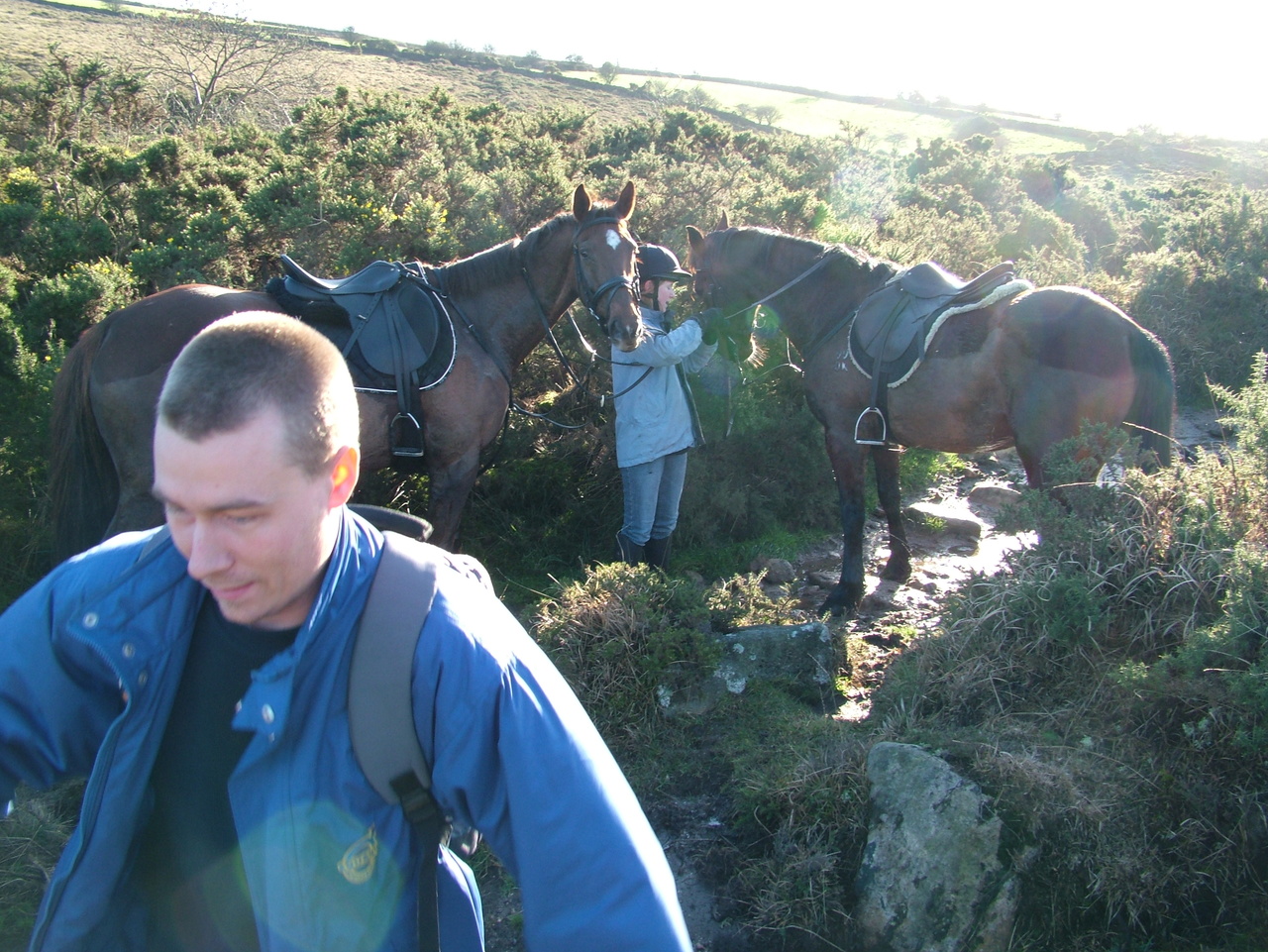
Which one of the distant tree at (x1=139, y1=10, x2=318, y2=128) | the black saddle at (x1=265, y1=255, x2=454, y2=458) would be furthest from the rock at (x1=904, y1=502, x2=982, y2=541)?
the distant tree at (x1=139, y1=10, x2=318, y2=128)

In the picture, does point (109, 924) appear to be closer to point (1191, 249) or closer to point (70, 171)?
point (70, 171)

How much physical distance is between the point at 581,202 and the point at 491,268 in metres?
0.71

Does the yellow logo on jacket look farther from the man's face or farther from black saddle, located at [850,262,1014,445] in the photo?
black saddle, located at [850,262,1014,445]

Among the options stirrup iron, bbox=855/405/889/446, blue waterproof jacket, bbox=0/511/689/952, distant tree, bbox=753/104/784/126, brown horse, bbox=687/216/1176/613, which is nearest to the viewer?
blue waterproof jacket, bbox=0/511/689/952

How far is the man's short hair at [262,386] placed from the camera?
1.30m

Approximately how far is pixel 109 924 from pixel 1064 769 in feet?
10.4

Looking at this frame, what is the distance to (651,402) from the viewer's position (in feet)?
16.5

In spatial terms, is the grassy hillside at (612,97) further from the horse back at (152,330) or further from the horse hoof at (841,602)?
the horse back at (152,330)

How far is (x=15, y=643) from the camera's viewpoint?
139 cm

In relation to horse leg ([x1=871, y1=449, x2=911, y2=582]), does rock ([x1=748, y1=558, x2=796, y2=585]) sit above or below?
below

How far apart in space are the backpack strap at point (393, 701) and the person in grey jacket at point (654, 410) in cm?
361

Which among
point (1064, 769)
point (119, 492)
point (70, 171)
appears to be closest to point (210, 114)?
point (70, 171)

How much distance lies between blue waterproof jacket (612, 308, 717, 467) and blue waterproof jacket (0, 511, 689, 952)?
3584 mm

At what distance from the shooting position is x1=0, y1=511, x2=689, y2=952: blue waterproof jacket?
1229 millimetres
